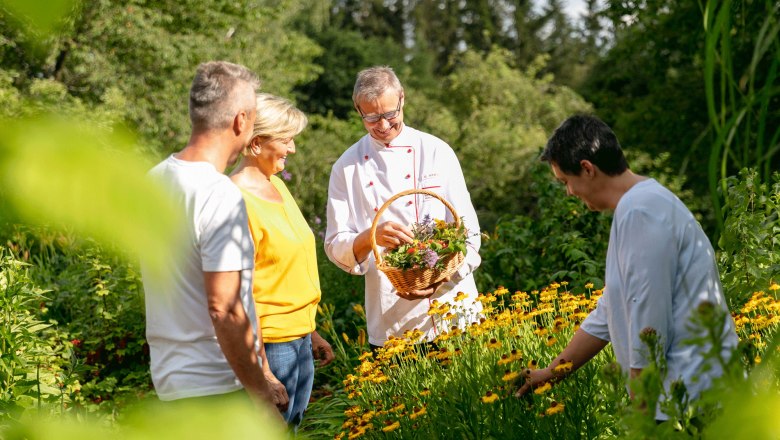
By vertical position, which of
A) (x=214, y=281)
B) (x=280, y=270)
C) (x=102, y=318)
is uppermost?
(x=214, y=281)

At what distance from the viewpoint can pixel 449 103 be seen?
85.8 ft

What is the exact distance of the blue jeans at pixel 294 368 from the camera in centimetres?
305

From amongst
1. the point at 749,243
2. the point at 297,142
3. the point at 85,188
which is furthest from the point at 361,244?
the point at 297,142

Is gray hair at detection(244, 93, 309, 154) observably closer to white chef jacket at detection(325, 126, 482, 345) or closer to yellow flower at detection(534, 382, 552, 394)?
white chef jacket at detection(325, 126, 482, 345)

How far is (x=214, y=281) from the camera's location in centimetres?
214

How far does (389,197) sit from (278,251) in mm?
934

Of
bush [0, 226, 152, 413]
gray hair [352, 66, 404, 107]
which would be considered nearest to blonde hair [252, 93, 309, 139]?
gray hair [352, 66, 404, 107]

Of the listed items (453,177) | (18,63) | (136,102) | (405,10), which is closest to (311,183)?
(136,102)

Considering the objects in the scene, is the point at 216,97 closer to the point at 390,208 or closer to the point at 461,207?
the point at 390,208

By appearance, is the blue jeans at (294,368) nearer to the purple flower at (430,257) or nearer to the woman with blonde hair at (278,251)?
the woman with blonde hair at (278,251)

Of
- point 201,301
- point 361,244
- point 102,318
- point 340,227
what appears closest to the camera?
point 201,301

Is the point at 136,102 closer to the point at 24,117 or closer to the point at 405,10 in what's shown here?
the point at 24,117

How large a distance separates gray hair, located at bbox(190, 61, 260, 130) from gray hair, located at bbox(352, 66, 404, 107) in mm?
1315

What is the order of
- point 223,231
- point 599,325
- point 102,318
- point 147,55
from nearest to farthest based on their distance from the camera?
point 223,231 < point 599,325 < point 102,318 < point 147,55
